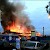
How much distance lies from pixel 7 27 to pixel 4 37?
29.6m

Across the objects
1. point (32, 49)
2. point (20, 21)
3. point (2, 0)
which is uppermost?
point (2, 0)

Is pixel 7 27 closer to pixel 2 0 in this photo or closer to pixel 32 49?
pixel 2 0

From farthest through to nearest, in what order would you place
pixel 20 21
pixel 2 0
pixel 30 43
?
pixel 20 21 < pixel 2 0 < pixel 30 43

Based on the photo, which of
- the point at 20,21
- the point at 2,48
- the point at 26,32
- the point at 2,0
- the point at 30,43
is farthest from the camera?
the point at 20,21

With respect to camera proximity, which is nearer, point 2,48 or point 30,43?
point 2,48

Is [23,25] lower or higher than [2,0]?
lower

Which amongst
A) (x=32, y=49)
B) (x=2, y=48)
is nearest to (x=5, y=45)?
(x=2, y=48)

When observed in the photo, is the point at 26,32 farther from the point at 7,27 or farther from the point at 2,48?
the point at 2,48

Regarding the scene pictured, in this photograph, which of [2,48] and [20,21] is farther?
[20,21]

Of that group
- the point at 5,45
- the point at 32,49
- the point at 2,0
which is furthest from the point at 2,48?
the point at 2,0

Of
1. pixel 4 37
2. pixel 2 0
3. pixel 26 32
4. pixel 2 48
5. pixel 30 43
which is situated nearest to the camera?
pixel 2 48

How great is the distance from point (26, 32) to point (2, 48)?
1291 inches

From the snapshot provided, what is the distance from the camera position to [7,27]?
54812 millimetres

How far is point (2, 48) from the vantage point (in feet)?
69.4
